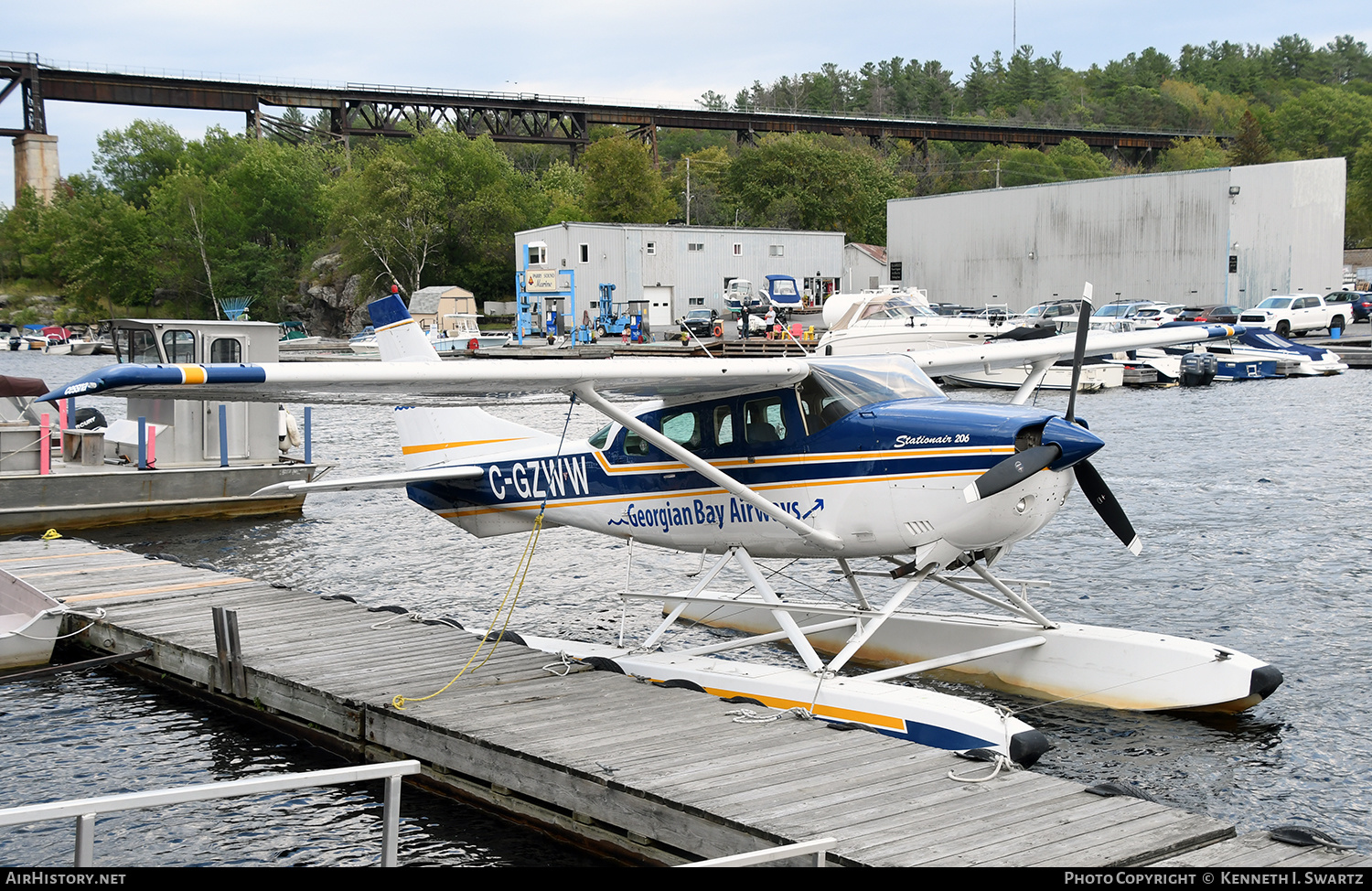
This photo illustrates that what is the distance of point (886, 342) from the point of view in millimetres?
38594

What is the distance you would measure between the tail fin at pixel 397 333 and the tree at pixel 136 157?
111036 mm

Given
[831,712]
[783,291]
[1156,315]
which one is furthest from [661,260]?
[831,712]

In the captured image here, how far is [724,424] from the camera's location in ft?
31.0

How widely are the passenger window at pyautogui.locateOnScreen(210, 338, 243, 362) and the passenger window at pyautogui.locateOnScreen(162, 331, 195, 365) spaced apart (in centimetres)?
35

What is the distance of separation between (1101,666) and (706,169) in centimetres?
9143

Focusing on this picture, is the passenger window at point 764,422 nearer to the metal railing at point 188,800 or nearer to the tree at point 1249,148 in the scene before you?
the metal railing at point 188,800

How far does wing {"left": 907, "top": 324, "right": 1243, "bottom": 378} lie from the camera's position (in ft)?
34.6

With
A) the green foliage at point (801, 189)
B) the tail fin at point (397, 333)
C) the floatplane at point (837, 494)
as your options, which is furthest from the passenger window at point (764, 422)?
the green foliage at point (801, 189)

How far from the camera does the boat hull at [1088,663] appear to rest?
9117 mm

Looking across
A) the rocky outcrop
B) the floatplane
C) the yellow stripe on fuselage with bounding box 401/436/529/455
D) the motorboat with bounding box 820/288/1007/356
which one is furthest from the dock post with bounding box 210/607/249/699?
the rocky outcrop

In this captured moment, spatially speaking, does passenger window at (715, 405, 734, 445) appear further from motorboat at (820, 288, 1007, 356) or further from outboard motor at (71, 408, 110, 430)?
motorboat at (820, 288, 1007, 356)

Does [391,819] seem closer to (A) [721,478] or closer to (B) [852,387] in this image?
(A) [721,478]

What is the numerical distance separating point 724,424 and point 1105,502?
3.00 meters

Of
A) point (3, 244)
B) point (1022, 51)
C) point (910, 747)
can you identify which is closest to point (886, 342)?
point (910, 747)
